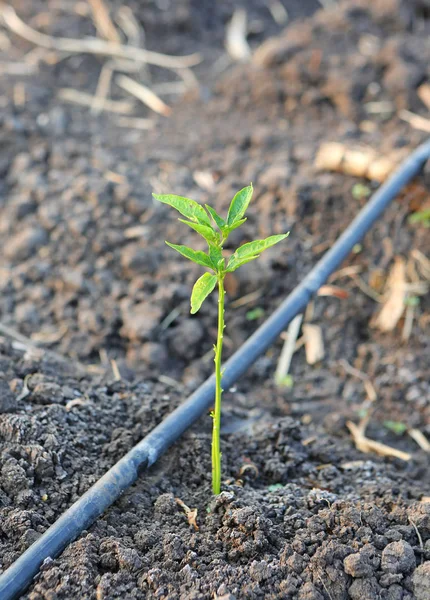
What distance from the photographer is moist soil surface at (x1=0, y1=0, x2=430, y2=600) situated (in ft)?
5.45

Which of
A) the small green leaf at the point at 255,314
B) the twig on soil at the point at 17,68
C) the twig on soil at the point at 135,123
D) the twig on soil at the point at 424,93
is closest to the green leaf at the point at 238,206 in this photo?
the small green leaf at the point at 255,314

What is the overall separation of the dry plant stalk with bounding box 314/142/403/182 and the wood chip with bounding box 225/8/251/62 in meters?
1.75

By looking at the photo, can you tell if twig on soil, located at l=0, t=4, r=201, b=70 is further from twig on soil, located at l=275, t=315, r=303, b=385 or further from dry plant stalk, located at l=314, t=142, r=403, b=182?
twig on soil, located at l=275, t=315, r=303, b=385

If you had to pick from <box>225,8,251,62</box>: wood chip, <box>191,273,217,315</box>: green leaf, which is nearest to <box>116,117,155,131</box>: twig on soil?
<box>225,8,251,62</box>: wood chip

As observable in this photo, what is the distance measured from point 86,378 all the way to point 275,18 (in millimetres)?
4336

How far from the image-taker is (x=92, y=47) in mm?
4816

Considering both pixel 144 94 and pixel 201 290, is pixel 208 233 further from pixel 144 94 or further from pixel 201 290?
pixel 144 94

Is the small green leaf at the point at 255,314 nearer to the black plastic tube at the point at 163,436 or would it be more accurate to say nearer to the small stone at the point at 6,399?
the black plastic tube at the point at 163,436

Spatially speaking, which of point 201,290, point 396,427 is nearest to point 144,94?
point 396,427

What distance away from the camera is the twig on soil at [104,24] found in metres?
4.89

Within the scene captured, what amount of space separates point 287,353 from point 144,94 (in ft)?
8.09

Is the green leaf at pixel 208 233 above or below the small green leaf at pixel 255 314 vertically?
above

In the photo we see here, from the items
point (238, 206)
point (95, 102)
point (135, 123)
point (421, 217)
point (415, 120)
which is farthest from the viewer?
point (95, 102)

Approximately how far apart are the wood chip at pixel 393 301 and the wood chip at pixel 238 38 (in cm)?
244
